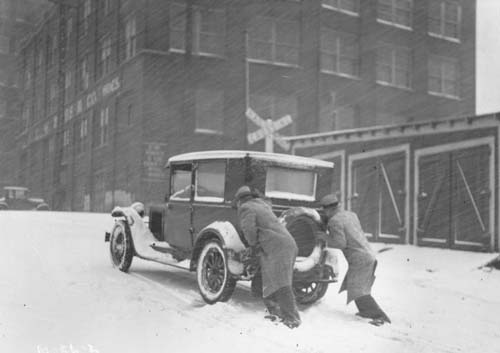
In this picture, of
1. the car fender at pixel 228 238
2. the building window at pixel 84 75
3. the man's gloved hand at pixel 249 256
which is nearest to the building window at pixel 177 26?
the building window at pixel 84 75

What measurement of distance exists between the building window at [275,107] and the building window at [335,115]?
1537 mm

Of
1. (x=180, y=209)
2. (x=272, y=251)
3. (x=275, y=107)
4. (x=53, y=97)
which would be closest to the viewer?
(x=272, y=251)

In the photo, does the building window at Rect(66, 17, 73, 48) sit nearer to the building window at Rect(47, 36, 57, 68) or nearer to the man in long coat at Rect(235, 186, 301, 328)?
the building window at Rect(47, 36, 57, 68)

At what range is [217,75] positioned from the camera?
25969 millimetres

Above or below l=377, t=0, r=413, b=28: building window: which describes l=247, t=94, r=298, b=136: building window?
below

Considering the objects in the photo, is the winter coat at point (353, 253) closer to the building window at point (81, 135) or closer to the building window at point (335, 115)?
the building window at point (335, 115)

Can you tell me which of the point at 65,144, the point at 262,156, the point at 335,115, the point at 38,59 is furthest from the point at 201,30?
the point at 262,156

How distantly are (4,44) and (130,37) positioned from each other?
8621mm

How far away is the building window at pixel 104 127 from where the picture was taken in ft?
93.4

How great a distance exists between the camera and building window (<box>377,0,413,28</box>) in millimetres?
29938

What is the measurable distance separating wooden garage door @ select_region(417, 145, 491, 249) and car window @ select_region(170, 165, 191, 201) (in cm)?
718

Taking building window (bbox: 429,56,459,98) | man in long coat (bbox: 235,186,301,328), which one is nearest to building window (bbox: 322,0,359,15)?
building window (bbox: 429,56,459,98)

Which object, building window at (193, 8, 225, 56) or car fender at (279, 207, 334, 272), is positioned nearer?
car fender at (279, 207, 334, 272)

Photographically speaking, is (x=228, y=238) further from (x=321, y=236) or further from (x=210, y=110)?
(x=210, y=110)
